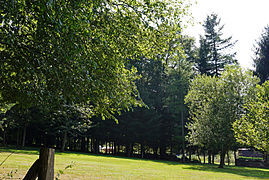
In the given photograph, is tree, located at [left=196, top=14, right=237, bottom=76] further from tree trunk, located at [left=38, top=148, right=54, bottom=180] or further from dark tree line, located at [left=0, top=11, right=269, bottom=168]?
tree trunk, located at [left=38, top=148, right=54, bottom=180]

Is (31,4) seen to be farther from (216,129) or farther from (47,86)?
(216,129)

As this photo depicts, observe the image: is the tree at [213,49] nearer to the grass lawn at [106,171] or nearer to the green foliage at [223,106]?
the green foliage at [223,106]

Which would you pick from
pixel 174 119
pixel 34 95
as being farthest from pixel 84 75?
pixel 174 119

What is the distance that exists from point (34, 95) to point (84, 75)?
1.40 meters

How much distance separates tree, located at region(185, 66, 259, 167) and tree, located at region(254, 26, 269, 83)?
18363mm

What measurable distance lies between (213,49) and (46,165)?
4731 centimetres

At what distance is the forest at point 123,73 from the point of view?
258 inches

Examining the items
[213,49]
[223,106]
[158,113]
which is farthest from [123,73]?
[213,49]

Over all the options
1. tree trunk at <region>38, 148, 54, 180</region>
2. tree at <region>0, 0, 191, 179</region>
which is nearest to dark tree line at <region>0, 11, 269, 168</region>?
tree at <region>0, 0, 191, 179</region>

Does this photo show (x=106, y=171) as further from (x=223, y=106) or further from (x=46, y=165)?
(x=223, y=106)

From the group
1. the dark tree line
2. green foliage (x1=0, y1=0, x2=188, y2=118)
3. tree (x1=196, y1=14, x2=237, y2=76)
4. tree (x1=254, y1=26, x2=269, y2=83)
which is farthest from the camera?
tree (x1=196, y1=14, x2=237, y2=76)

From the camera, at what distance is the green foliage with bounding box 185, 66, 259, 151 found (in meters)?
27.0

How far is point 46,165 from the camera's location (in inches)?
154

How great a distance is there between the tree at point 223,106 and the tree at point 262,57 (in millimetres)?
18363
